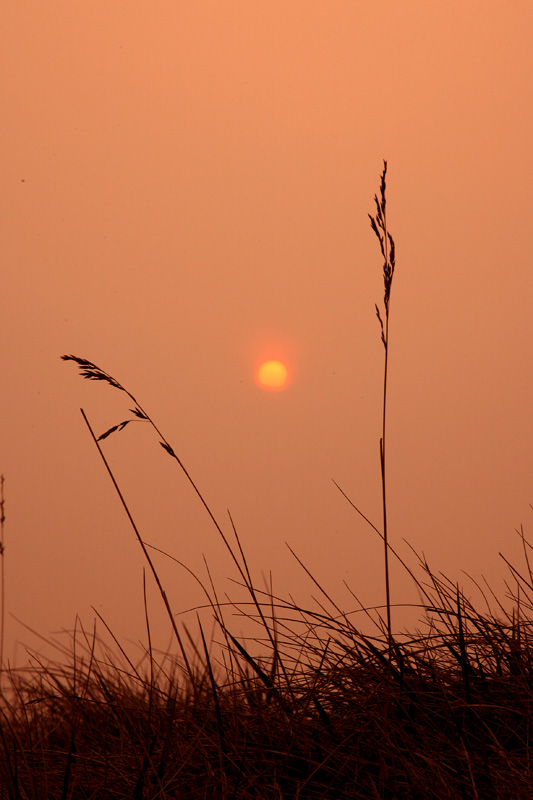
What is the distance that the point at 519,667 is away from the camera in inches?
60.2

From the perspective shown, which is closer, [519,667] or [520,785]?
[520,785]

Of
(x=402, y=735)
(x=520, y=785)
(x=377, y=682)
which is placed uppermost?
(x=377, y=682)

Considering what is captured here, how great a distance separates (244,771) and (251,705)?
386 millimetres

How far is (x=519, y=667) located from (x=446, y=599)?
0.71ft

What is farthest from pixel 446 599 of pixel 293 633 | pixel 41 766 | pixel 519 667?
pixel 41 766

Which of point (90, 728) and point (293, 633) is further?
point (90, 728)

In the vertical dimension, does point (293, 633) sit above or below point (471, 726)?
above

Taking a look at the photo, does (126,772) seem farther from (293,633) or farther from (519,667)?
(519,667)

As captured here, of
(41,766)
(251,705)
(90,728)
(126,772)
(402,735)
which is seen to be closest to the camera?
(402,735)

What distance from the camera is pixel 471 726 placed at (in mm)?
1437

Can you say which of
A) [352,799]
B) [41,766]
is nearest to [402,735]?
[352,799]

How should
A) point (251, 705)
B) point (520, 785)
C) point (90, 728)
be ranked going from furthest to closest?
point (90, 728) → point (251, 705) → point (520, 785)

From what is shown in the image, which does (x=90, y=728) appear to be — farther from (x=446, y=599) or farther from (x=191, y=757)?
(x=446, y=599)

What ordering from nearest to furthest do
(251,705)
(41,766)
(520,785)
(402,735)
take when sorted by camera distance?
1. (520,785)
2. (402,735)
3. (41,766)
4. (251,705)
